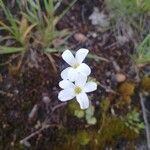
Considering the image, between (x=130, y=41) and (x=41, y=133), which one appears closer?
(x=41, y=133)

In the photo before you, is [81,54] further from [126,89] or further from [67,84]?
[126,89]

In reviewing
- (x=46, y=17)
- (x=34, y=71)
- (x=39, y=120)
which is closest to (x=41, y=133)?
(x=39, y=120)

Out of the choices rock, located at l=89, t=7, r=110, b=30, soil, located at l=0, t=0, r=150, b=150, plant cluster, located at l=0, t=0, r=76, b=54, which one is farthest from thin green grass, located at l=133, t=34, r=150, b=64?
plant cluster, located at l=0, t=0, r=76, b=54

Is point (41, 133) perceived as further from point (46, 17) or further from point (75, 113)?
point (46, 17)

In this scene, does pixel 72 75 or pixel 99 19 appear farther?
pixel 99 19

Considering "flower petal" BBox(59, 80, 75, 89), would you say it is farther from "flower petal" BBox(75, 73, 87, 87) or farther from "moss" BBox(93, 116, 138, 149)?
"moss" BBox(93, 116, 138, 149)

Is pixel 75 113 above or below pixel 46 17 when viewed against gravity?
below

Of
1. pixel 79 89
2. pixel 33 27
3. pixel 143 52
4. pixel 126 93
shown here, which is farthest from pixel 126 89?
pixel 33 27
